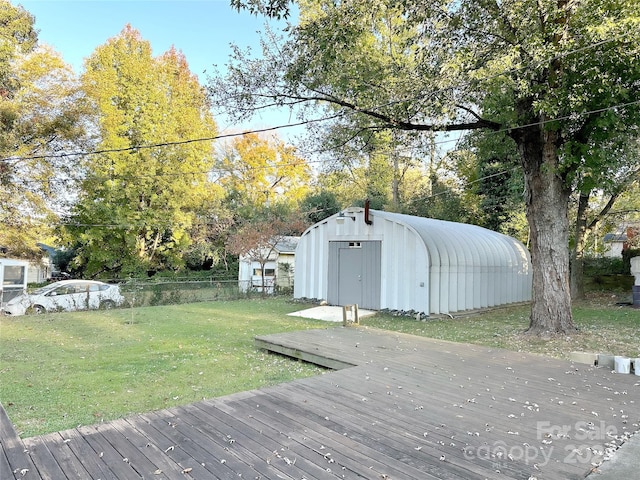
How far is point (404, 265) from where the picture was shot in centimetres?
1143

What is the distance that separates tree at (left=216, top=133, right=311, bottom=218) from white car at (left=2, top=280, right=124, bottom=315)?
41.4 ft

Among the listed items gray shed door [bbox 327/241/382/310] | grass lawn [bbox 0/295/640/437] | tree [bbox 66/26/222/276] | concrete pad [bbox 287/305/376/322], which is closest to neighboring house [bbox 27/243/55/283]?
tree [bbox 66/26/222/276]

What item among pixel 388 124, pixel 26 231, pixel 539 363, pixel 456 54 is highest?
pixel 456 54

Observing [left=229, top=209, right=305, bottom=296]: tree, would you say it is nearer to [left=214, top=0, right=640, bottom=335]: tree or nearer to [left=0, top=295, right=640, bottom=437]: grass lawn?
[left=0, top=295, right=640, bottom=437]: grass lawn

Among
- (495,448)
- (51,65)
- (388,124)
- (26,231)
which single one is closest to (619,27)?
(388,124)

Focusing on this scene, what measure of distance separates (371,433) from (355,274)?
31.5ft

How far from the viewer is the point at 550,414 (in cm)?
352

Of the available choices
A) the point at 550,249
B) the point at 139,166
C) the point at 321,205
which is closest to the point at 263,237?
the point at 139,166

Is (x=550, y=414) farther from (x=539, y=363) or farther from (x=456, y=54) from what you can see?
(x=456, y=54)

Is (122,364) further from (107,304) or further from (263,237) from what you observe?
(263,237)

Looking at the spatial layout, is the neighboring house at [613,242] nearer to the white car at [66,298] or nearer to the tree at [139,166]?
the tree at [139,166]

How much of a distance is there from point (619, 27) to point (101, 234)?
787 inches

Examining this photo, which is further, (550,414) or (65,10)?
(65,10)

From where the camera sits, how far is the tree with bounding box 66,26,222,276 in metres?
18.8
